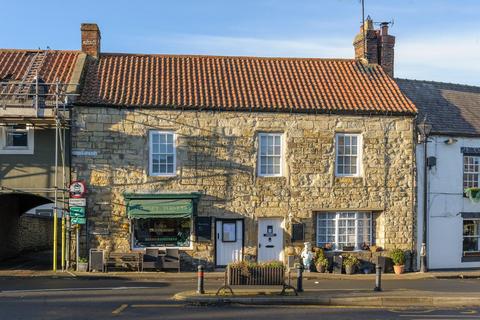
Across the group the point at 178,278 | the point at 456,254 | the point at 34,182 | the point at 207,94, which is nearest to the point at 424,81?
the point at 456,254

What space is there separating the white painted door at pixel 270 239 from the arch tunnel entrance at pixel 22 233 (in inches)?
308

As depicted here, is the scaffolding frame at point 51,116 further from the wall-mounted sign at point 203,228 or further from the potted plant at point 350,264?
the potted plant at point 350,264

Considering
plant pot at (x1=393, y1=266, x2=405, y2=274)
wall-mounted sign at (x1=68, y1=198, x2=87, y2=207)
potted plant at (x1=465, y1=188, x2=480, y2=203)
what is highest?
potted plant at (x1=465, y1=188, x2=480, y2=203)

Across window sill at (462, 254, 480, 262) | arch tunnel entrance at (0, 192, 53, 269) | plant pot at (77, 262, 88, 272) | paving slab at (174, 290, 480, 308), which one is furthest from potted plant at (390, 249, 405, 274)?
arch tunnel entrance at (0, 192, 53, 269)

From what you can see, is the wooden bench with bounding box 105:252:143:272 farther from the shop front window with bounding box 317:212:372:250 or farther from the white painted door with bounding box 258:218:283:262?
the shop front window with bounding box 317:212:372:250

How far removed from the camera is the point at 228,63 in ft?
84.2

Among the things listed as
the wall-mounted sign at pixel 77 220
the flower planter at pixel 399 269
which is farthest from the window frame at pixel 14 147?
the flower planter at pixel 399 269

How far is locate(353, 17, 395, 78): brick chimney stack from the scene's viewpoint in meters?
26.5

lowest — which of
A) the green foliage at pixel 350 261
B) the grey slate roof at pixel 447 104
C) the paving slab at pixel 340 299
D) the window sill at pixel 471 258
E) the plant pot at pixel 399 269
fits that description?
the plant pot at pixel 399 269

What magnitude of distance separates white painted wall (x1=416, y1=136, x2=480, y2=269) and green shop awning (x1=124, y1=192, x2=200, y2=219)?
9.00 meters

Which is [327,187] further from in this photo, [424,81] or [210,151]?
[424,81]

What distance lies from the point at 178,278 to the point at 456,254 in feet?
37.6

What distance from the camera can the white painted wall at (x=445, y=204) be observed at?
2447cm

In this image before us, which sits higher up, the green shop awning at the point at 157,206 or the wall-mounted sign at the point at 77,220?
the green shop awning at the point at 157,206
